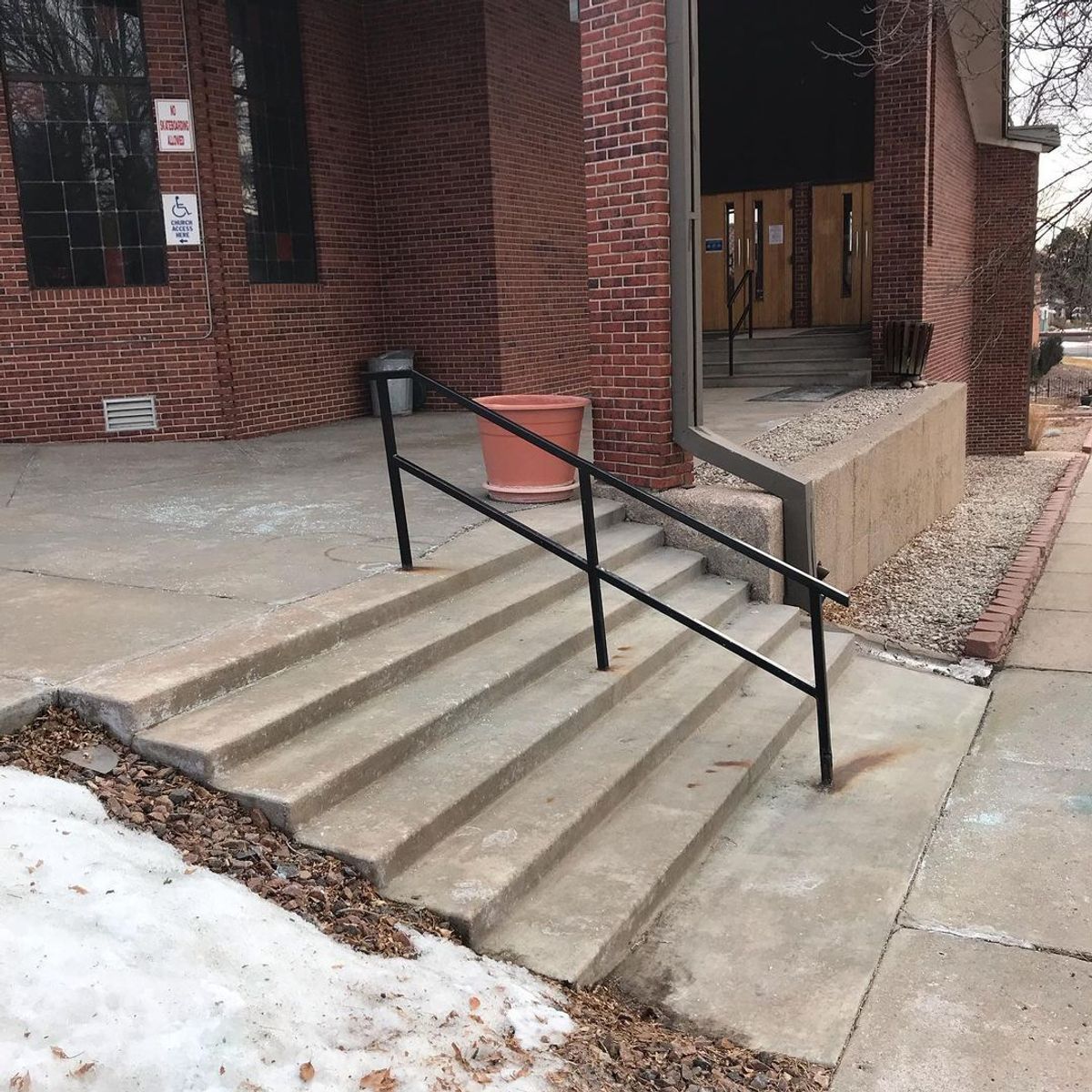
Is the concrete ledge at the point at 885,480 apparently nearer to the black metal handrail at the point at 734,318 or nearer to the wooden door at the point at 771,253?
the black metal handrail at the point at 734,318

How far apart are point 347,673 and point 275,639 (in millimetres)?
305

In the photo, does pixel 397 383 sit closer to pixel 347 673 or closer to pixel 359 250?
pixel 359 250

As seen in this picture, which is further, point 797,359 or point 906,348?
point 797,359

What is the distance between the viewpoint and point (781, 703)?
5.29 meters

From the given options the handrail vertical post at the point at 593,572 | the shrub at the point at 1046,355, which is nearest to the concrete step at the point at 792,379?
the handrail vertical post at the point at 593,572

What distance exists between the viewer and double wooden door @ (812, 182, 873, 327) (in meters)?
16.8

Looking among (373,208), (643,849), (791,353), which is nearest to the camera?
(643,849)

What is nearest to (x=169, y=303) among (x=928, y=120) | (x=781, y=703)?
(x=781, y=703)

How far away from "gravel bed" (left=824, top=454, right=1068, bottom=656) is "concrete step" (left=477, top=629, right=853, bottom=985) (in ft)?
7.73

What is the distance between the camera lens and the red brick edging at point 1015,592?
6.81m

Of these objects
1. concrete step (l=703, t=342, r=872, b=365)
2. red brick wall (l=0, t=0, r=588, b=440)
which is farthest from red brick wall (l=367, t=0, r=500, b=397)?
concrete step (l=703, t=342, r=872, b=365)

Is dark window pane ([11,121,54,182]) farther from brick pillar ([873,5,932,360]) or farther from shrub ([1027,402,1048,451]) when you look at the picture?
shrub ([1027,402,1048,451])

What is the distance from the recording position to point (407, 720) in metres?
4.00

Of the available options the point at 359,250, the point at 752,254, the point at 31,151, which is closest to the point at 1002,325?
the point at 752,254
